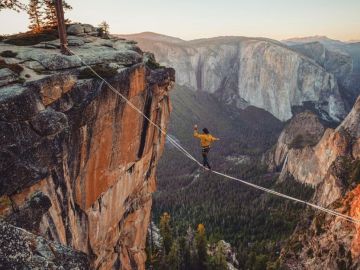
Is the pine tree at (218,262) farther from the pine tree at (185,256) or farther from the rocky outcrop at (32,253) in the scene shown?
the rocky outcrop at (32,253)

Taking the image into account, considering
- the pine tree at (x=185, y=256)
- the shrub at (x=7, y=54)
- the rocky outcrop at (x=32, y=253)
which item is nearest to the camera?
the rocky outcrop at (x=32, y=253)

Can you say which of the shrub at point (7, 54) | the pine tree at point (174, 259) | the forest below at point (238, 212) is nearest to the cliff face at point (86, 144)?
the shrub at point (7, 54)

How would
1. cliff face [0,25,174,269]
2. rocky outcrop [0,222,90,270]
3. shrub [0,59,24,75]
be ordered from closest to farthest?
rocky outcrop [0,222,90,270]
cliff face [0,25,174,269]
shrub [0,59,24,75]

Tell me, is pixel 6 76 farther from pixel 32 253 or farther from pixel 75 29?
pixel 75 29

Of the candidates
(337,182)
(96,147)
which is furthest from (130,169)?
(337,182)

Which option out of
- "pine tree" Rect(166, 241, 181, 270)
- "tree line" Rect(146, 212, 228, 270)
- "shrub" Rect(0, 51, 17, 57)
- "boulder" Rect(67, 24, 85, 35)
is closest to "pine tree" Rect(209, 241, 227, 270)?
"tree line" Rect(146, 212, 228, 270)

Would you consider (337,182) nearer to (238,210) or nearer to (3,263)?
(238,210)

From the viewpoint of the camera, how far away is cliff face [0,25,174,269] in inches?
749

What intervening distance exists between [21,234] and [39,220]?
913 cm

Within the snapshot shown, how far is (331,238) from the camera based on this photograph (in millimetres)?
81312

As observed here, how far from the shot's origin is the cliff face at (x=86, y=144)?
1902 centimetres

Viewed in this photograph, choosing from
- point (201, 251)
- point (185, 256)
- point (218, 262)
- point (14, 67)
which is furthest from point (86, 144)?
point (201, 251)

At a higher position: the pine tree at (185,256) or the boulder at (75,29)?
the boulder at (75,29)

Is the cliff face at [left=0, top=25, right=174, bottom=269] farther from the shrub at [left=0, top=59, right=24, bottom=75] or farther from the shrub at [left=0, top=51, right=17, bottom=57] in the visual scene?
the shrub at [left=0, top=59, right=24, bottom=75]
